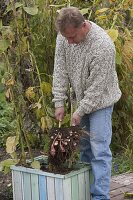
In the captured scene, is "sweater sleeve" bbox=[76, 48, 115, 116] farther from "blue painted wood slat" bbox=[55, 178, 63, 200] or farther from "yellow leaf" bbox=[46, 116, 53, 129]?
"blue painted wood slat" bbox=[55, 178, 63, 200]

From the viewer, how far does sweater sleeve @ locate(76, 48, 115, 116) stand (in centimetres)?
420

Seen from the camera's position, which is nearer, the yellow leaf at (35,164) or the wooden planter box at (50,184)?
the wooden planter box at (50,184)

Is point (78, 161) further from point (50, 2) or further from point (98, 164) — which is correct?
point (50, 2)

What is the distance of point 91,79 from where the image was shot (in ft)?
14.0

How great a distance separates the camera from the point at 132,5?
6.11 m

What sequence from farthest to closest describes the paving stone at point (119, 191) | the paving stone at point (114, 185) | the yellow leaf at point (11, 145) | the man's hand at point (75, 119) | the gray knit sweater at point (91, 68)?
1. the paving stone at point (114, 185)
2. the paving stone at point (119, 191)
3. the yellow leaf at point (11, 145)
4. the man's hand at point (75, 119)
5. the gray knit sweater at point (91, 68)

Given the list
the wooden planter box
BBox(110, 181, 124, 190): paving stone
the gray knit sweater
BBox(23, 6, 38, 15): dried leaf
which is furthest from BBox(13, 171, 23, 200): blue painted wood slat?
BBox(23, 6, 38, 15): dried leaf

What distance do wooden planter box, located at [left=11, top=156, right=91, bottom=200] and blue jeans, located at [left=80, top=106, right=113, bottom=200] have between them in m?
0.09

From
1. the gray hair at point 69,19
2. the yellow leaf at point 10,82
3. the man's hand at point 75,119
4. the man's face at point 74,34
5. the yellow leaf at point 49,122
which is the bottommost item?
the yellow leaf at point 49,122

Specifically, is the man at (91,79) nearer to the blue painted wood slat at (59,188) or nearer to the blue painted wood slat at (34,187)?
the blue painted wood slat at (59,188)

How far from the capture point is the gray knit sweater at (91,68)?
13.8 feet

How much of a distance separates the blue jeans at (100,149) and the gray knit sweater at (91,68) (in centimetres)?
9

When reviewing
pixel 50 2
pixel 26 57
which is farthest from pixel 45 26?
pixel 26 57

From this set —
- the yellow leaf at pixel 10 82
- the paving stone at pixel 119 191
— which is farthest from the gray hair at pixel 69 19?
the paving stone at pixel 119 191
